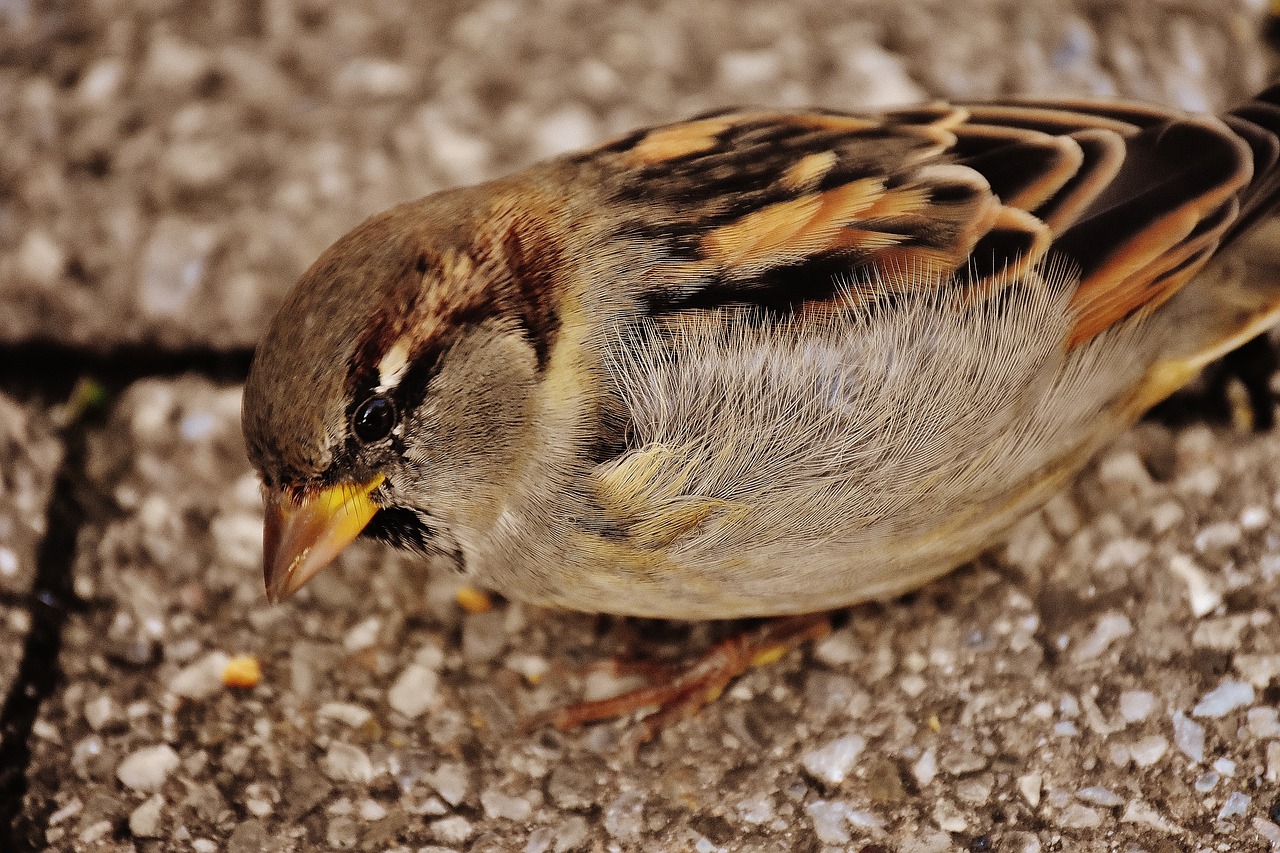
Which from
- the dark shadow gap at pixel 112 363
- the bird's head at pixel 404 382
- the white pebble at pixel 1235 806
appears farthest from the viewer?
the dark shadow gap at pixel 112 363

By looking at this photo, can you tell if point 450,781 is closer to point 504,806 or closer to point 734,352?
point 504,806

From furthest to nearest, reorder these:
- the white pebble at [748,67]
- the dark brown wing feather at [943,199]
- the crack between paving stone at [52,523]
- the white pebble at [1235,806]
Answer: the white pebble at [748,67] < the crack between paving stone at [52,523] < the white pebble at [1235,806] < the dark brown wing feather at [943,199]

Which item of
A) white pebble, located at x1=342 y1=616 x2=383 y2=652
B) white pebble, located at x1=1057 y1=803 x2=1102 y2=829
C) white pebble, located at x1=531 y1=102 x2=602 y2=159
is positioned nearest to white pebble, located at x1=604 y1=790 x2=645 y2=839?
white pebble, located at x1=342 y1=616 x2=383 y2=652

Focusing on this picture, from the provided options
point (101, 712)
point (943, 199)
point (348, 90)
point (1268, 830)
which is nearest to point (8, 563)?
point (101, 712)

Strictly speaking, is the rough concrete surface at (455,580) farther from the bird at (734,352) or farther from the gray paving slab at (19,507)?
the bird at (734,352)

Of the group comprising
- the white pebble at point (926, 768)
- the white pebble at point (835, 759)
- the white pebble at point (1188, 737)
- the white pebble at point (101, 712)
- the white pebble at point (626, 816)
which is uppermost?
the white pebble at point (1188, 737)

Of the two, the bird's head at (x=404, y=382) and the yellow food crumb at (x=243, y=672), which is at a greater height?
the bird's head at (x=404, y=382)

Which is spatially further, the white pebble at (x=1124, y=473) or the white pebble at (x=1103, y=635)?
the white pebble at (x=1124, y=473)

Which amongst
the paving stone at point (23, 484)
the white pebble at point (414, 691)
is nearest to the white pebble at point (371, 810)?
the white pebble at point (414, 691)
